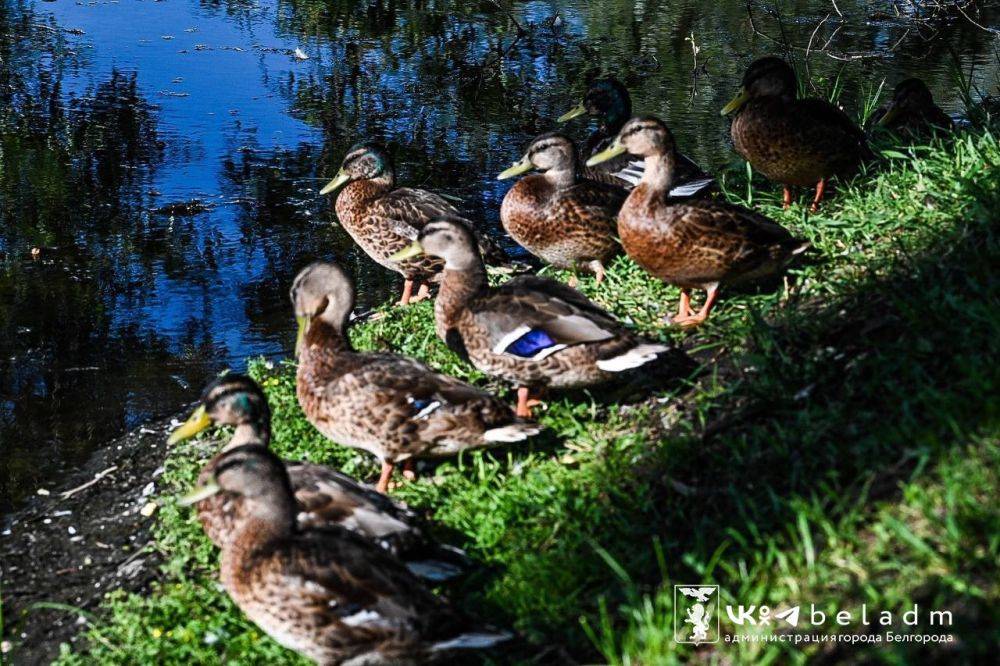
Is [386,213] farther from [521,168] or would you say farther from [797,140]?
[797,140]

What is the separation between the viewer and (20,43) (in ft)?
40.2

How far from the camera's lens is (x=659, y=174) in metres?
6.20

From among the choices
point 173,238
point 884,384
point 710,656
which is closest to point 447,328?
point 884,384

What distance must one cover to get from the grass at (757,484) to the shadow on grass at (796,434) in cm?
1

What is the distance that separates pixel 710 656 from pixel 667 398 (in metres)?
2.09

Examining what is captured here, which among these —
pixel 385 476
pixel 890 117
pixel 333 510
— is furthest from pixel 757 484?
pixel 890 117

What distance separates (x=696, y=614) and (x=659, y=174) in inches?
125

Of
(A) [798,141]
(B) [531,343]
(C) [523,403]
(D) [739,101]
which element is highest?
(D) [739,101]

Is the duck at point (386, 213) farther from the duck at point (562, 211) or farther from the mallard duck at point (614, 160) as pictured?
the mallard duck at point (614, 160)

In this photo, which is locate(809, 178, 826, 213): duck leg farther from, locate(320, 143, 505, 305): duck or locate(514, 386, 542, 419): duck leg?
locate(514, 386, 542, 419): duck leg

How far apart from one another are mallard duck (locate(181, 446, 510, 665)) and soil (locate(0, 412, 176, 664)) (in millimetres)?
1032

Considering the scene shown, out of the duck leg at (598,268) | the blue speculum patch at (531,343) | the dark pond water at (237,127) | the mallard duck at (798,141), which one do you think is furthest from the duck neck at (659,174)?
the dark pond water at (237,127)

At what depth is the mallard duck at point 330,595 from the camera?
12.4 ft

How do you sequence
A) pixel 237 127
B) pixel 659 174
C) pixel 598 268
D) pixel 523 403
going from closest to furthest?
pixel 523 403 → pixel 659 174 → pixel 598 268 → pixel 237 127
